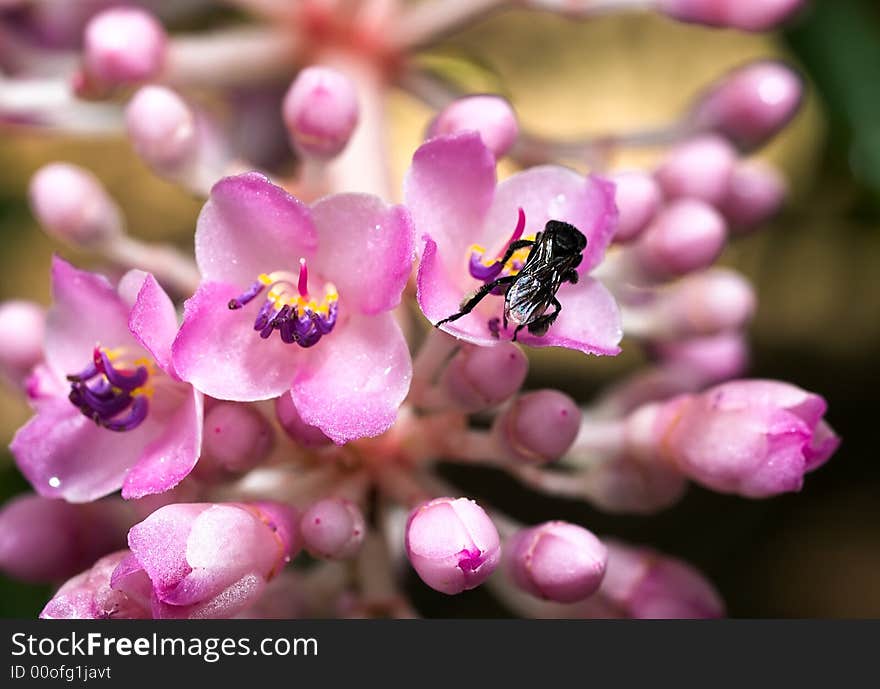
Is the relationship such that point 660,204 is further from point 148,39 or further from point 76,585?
point 76,585

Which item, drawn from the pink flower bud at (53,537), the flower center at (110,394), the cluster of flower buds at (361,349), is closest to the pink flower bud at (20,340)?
the cluster of flower buds at (361,349)

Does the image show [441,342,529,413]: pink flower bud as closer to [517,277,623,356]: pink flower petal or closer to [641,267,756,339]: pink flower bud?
[517,277,623,356]: pink flower petal

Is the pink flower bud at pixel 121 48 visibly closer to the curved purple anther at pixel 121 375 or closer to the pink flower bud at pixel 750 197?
the curved purple anther at pixel 121 375

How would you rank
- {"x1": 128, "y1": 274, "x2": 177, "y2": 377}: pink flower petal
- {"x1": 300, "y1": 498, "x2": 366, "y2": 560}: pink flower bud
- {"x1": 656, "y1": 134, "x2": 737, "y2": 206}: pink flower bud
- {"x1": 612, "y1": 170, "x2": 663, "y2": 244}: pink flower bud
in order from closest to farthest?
{"x1": 128, "y1": 274, "x2": 177, "y2": 377}: pink flower petal
{"x1": 300, "y1": 498, "x2": 366, "y2": 560}: pink flower bud
{"x1": 612, "y1": 170, "x2": 663, "y2": 244}: pink flower bud
{"x1": 656, "y1": 134, "x2": 737, "y2": 206}: pink flower bud

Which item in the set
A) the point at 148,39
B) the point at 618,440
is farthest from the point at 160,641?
the point at 148,39

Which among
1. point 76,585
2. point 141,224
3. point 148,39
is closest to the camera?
point 76,585

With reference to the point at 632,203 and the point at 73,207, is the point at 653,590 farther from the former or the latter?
the point at 73,207

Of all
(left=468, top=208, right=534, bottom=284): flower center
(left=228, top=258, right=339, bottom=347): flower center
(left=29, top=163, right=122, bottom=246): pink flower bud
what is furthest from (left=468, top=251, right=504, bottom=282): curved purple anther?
(left=29, top=163, right=122, bottom=246): pink flower bud
